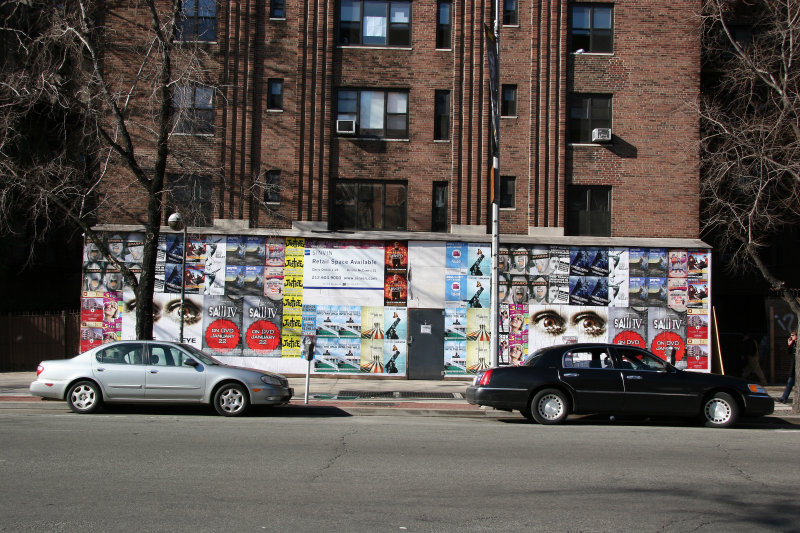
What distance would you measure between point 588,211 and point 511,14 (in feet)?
22.2

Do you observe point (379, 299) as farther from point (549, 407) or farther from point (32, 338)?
point (32, 338)

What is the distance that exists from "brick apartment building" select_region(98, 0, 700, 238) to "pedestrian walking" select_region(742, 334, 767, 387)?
3.68m

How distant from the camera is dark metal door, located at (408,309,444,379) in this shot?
1980 cm

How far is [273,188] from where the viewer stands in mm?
20344

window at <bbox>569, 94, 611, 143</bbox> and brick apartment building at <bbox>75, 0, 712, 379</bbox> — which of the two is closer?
brick apartment building at <bbox>75, 0, 712, 379</bbox>

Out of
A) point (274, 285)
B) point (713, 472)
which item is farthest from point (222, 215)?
point (713, 472)

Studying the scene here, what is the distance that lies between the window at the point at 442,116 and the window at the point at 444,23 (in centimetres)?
159

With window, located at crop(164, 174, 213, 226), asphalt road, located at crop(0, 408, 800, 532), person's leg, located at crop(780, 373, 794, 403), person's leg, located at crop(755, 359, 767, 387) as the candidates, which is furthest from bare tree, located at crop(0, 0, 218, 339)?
person's leg, located at crop(755, 359, 767, 387)

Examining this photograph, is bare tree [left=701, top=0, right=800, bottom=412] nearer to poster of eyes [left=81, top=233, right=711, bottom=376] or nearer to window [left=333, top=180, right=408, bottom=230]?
poster of eyes [left=81, top=233, right=711, bottom=376]

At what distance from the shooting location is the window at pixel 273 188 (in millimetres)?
20344

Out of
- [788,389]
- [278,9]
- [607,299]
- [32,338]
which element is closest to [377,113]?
[278,9]

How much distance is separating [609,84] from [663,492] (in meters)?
16.4

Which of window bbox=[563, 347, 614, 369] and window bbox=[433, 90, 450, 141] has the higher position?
window bbox=[433, 90, 450, 141]

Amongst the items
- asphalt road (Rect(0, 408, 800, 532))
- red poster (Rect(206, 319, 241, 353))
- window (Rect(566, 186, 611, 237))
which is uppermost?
window (Rect(566, 186, 611, 237))
